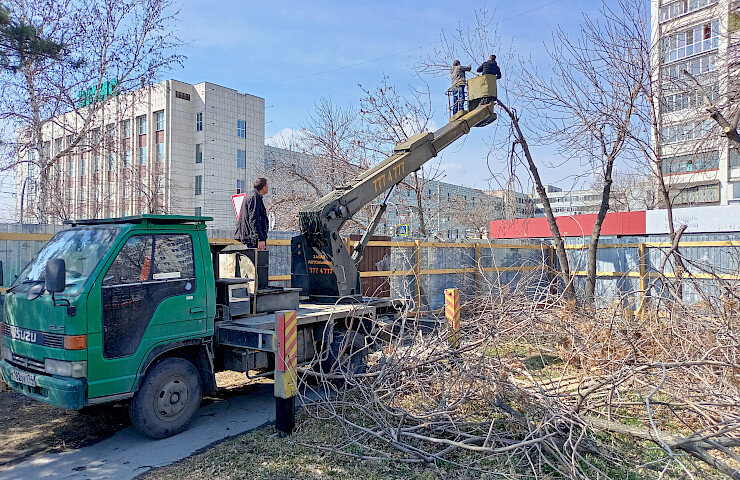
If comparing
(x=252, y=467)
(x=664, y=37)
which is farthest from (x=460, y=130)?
(x=252, y=467)

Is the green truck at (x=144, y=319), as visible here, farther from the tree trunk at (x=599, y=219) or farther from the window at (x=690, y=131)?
the window at (x=690, y=131)

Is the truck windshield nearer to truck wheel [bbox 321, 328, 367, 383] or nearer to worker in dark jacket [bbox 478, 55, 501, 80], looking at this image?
truck wheel [bbox 321, 328, 367, 383]

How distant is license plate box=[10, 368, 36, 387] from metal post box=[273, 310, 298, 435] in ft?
7.93

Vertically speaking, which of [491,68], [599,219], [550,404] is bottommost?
[550,404]

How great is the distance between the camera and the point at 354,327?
7.59 meters

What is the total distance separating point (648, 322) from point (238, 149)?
35.6 metres

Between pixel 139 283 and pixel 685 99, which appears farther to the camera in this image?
pixel 685 99

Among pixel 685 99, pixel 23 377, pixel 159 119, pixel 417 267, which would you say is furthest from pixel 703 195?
pixel 23 377

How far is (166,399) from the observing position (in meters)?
5.41

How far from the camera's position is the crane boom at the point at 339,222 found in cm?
702

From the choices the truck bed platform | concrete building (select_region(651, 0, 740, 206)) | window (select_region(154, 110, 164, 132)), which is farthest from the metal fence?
window (select_region(154, 110, 164, 132))

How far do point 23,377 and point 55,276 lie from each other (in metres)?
1.41

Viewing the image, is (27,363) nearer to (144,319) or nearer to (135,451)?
(144,319)

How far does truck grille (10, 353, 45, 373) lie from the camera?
5.08 meters
